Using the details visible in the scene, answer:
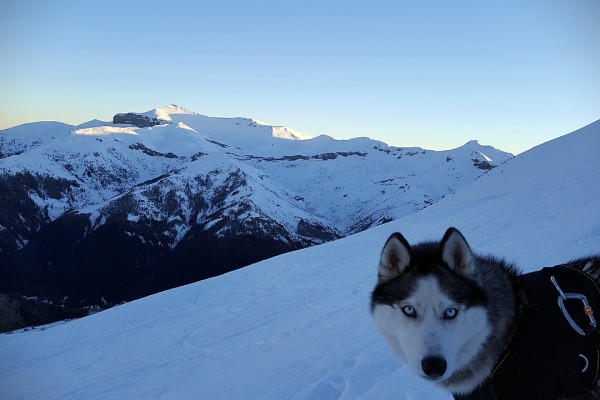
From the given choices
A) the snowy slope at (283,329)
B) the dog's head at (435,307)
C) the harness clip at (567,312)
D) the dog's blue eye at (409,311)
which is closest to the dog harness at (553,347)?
the harness clip at (567,312)

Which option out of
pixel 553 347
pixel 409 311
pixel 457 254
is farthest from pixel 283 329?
pixel 553 347

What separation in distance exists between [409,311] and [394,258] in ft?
1.64

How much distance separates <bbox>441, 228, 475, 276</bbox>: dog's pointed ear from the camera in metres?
3.48

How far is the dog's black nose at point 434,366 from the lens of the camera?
3148 mm

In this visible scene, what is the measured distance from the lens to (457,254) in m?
3.58

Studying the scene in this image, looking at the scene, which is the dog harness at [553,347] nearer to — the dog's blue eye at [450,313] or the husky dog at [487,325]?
the husky dog at [487,325]

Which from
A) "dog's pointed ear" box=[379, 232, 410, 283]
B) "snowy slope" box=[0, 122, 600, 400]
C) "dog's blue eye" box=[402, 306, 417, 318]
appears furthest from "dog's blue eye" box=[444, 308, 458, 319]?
"snowy slope" box=[0, 122, 600, 400]

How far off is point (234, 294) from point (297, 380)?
13911 millimetres

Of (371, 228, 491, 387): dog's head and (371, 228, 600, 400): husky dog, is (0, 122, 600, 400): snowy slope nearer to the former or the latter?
(371, 228, 600, 400): husky dog

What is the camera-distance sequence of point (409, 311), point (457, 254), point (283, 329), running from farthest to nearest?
1. point (283, 329)
2. point (457, 254)
3. point (409, 311)

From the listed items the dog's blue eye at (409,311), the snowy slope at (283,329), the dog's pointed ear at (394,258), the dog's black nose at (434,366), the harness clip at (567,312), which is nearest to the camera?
the dog's black nose at (434,366)

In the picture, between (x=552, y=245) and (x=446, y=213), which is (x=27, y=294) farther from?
(x=552, y=245)

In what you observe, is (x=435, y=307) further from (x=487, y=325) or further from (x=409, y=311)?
(x=487, y=325)

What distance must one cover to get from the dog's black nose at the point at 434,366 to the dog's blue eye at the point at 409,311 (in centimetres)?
37
